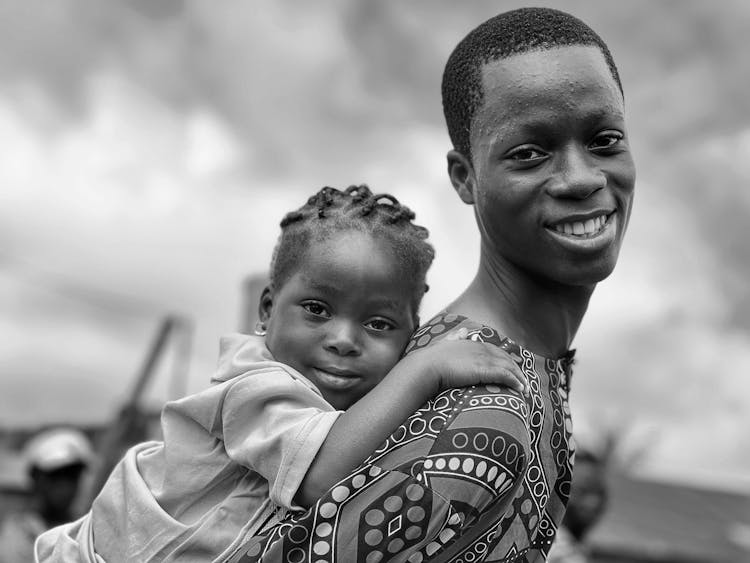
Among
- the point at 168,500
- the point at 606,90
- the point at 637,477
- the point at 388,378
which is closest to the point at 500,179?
the point at 606,90

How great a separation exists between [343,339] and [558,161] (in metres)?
0.64

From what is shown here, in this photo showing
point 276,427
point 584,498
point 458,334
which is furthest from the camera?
point 584,498

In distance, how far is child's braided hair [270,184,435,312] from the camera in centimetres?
255

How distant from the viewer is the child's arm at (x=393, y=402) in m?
2.03

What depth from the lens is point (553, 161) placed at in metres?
2.22

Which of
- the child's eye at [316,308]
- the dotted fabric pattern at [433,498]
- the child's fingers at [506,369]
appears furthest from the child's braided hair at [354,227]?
the dotted fabric pattern at [433,498]

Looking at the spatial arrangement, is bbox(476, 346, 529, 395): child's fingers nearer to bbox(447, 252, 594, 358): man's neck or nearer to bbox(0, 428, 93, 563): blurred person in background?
bbox(447, 252, 594, 358): man's neck

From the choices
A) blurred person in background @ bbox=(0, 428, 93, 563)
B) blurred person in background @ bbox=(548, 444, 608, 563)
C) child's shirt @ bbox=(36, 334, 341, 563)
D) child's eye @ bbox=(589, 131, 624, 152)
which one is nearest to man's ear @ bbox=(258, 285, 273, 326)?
child's shirt @ bbox=(36, 334, 341, 563)

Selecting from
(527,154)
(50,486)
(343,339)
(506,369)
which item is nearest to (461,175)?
(527,154)

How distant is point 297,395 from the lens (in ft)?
7.27

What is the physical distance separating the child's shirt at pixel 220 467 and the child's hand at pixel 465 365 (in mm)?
231

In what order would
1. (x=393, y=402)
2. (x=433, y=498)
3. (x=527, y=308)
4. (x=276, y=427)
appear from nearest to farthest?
(x=433, y=498), (x=393, y=402), (x=276, y=427), (x=527, y=308)

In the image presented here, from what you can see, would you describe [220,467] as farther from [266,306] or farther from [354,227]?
[354,227]

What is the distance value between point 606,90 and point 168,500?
1.34 meters
